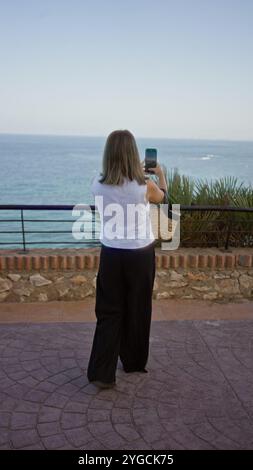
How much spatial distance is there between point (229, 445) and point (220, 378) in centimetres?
A: 74

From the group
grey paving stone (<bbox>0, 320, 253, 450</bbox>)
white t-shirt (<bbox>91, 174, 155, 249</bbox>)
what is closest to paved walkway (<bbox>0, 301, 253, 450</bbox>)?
grey paving stone (<bbox>0, 320, 253, 450</bbox>)

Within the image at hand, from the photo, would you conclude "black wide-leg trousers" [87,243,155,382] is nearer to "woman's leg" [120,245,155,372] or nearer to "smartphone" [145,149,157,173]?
"woman's leg" [120,245,155,372]

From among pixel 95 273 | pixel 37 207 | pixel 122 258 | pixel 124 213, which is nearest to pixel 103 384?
pixel 122 258

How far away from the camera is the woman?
8.52 ft

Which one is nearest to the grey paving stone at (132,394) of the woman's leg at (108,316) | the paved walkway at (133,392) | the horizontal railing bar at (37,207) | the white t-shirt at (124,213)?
the paved walkway at (133,392)

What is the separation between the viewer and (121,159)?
2568mm

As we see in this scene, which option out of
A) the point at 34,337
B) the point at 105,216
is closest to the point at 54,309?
the point at 34,337

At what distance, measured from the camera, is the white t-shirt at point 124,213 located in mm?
2625

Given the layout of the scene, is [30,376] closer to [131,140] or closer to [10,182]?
[131,140]

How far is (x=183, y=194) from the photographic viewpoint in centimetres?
578

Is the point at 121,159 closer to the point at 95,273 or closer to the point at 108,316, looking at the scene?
the point at 108,316

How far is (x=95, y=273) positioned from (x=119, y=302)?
196 cm

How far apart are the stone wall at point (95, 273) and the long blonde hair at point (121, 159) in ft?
7.40

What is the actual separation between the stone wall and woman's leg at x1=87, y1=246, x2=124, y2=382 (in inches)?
74.7
